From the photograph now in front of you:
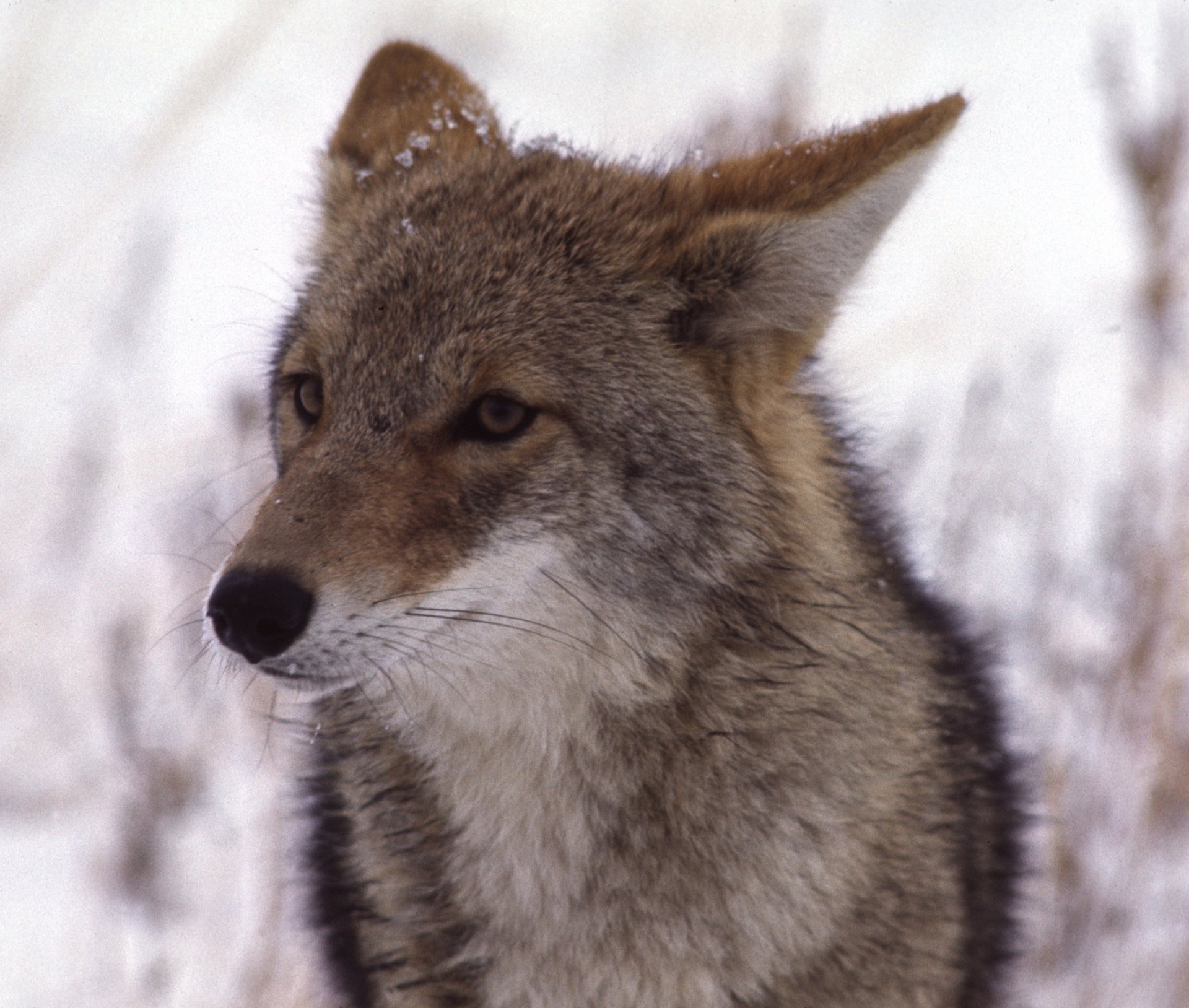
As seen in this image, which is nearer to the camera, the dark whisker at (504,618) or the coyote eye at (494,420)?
the dark whisker at (504,618)

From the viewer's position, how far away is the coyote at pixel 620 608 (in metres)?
2.63

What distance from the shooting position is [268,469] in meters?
5.09

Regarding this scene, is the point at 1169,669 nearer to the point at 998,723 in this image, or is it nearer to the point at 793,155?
the point at 998,723

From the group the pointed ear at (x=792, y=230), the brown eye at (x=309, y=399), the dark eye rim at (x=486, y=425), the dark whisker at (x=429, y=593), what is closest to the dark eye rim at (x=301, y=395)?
the brown eye at (x=309, y=399)

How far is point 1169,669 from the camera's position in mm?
4723

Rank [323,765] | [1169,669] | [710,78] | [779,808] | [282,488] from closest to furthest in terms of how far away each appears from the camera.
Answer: [282,488], [779,808], [323,765], [1169,669], [710,78]

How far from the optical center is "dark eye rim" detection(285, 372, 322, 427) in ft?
9.53

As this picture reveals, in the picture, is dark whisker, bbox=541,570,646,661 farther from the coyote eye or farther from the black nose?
the black nose

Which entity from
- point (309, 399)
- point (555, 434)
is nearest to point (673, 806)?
point (555, 434)

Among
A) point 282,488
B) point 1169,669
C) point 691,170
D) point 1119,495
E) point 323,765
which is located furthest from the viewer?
point 1119,495

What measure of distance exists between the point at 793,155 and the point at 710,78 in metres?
3.78

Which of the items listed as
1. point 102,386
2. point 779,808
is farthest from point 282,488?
point 102,386

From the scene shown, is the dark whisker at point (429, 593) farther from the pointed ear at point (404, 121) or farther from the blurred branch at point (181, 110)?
the blurred branch at point (181, 110)

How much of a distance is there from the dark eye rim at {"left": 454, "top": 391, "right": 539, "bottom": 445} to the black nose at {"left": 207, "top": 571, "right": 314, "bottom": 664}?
20.0 inches
